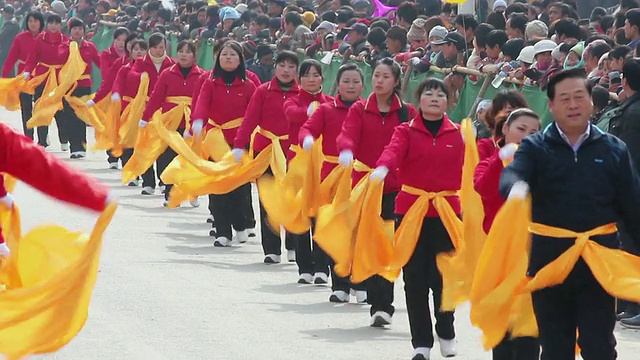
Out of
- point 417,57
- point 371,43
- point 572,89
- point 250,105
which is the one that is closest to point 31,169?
point 572,89

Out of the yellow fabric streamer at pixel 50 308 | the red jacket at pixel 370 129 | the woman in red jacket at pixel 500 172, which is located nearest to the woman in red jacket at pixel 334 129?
the red jacket at pixel 370 129

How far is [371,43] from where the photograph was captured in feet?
58.3

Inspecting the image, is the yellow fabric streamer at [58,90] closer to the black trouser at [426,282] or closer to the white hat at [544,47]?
the white hat at [544,47]

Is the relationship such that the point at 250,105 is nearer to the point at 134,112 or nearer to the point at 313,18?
the point at 134,112

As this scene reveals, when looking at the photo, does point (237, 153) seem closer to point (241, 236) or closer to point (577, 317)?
point (241, 236)

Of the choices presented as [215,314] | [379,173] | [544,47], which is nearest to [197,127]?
[544,47]

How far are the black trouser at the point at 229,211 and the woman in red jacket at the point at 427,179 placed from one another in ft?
17.5

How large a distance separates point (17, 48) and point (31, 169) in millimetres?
16233

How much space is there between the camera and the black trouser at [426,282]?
372 inches

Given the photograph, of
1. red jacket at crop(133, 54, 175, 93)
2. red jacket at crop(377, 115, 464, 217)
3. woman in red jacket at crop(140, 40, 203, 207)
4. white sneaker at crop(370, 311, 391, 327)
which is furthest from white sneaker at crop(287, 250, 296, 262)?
red jacket at crop(133, 54, 175, 93)

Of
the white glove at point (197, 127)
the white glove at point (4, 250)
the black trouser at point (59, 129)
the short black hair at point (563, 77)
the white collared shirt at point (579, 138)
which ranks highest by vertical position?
the short black hair at point (563, 77)

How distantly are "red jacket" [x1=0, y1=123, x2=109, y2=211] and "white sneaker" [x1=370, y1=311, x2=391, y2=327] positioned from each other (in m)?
4.61

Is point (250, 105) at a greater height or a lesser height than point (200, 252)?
greater

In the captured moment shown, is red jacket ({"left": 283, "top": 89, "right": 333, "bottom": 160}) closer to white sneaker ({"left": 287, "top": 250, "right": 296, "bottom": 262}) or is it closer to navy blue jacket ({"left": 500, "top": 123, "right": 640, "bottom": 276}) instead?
white sneaker ({"left": 287, "top": 250, "right": 296, "bottom": 262})
